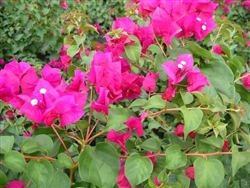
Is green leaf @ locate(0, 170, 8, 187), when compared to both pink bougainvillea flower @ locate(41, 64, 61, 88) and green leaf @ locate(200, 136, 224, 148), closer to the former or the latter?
pink bougainvillea flower @ locate(41, 64, 61, 88)

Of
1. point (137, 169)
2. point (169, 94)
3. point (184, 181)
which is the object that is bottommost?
point (184, 181)

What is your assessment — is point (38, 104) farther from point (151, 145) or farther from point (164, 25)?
point (164, 25)

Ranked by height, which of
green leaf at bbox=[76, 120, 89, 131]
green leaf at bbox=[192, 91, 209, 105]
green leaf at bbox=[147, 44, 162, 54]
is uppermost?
green leaf at bbox=[147, 44, 162, 54]

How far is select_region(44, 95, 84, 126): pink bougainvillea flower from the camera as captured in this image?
0.64 meters

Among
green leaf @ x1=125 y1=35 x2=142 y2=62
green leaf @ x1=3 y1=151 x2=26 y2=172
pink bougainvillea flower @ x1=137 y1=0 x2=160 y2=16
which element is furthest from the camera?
pink bougainvillea flower @ x1=137 y1=0 x2=160 y2=16

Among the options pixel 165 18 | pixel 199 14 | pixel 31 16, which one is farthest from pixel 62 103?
pixel 31 16

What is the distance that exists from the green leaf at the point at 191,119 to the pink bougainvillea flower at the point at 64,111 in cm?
20

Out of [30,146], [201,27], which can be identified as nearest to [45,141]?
[30,146]

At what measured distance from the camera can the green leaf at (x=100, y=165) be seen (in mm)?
674

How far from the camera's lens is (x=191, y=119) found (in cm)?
69

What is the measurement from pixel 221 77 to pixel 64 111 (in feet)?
1.33

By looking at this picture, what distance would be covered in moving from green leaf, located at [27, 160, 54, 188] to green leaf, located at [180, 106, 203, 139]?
0.85 ft

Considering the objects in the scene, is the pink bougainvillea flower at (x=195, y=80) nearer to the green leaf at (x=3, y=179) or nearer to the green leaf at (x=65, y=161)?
the green leaf at (x=65, y=161)

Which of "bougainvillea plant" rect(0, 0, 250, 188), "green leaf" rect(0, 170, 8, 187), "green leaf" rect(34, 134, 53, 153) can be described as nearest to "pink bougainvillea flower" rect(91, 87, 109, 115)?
"bougainvillea plant" rect(0, 0, 250, 188)
